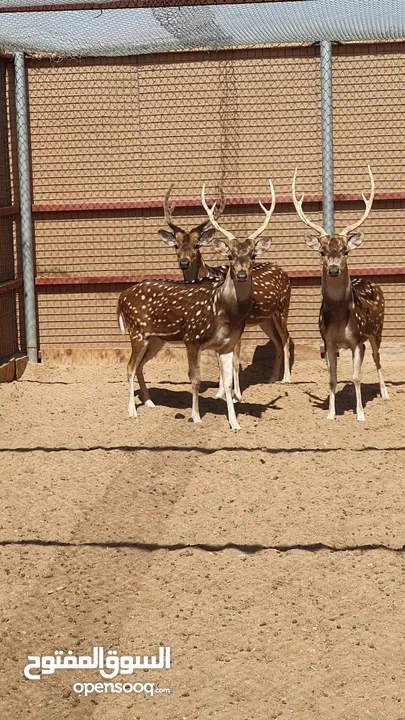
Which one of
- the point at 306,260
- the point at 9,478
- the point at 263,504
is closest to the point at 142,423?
the point at 9,478

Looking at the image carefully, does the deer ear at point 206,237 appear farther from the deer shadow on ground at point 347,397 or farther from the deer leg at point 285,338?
the deer shadow on ground at point 347,397

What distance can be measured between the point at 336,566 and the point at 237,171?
6387mm

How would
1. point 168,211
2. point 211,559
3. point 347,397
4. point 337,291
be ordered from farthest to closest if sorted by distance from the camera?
1. point 168,211
2. point 347,397
3. point 337,291
4. point 211,559

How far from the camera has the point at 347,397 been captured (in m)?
10.8

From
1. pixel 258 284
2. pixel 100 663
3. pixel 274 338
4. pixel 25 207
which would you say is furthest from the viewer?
pixel 25 207

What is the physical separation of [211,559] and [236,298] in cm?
338

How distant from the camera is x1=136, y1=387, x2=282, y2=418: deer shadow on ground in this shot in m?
10.3

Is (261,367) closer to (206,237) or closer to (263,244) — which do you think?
(206,237)

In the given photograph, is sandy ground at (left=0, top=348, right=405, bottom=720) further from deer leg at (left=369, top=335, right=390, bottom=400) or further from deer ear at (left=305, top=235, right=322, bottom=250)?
deer ear at (left=305, top=235, right=322, bottom=250)

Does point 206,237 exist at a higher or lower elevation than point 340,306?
higher

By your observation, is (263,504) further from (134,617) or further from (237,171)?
(237,171)

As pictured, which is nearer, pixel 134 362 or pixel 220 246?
pixel 220 246

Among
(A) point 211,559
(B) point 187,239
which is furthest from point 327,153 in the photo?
(A) point 211,559

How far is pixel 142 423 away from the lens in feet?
32.3
